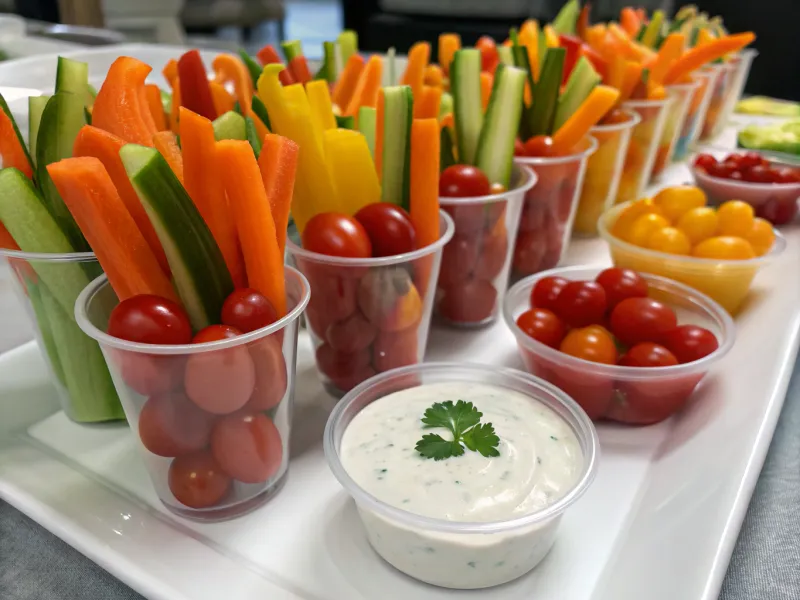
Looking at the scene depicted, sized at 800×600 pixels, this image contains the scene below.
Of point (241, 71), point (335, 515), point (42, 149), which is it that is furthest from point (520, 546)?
point (241, 71)

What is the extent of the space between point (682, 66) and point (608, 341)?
1123mm

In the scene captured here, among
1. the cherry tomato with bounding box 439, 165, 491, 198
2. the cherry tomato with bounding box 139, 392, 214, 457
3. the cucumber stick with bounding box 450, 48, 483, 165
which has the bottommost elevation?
the cherry tomato with bounding box 139, 392, 214, 457

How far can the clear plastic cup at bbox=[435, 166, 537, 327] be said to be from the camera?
3.58 ft

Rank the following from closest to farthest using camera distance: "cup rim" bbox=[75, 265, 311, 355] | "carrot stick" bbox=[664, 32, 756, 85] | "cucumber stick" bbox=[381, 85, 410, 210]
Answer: "cup rim" bbox=[75, 265, 311, 355] < "cucumber stick" bbox=[381, 85, 410, 210] < "carrot stick" bbox=[664, 32, 756, 85]

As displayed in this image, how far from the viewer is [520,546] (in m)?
0.70

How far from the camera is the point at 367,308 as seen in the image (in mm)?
925

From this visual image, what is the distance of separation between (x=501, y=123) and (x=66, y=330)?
0.74 metres

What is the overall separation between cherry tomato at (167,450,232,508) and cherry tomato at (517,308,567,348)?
0.49 meters

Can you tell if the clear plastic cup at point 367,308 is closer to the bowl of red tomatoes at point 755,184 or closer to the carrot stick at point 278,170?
the carrot stick at point 278,170

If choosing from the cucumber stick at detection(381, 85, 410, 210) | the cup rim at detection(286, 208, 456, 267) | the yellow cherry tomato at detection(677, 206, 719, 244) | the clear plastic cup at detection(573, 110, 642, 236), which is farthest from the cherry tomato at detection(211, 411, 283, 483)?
the clear plastic cup at detection(573, 110, 642, 236)

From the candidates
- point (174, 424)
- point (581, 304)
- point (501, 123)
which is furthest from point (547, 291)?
point (174, 424)

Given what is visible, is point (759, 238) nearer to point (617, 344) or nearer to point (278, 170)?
point (617, 344)

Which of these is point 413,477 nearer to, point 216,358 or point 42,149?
point 216,358

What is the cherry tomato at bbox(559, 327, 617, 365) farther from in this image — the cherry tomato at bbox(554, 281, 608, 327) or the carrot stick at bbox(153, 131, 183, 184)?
the carrot stick at bbox(153, 131, 183, 184)
